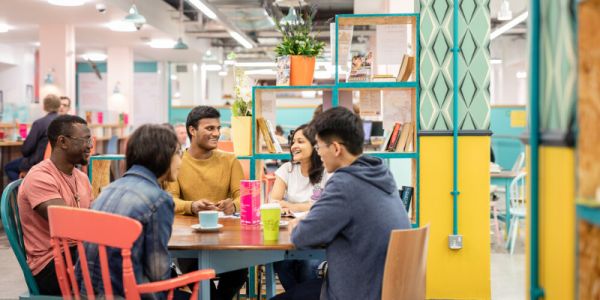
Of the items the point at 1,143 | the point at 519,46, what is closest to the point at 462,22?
the point at 1,143

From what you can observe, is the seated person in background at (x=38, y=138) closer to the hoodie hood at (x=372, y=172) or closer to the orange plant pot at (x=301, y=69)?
the orange plant pot at (x=301, y=69)

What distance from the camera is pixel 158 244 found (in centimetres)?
223

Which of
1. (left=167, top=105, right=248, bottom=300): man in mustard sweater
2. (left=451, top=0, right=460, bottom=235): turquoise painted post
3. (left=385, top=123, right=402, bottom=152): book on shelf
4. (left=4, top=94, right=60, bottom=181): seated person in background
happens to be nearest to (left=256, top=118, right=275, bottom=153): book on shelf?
(left=167, top=105, right=248, bottom=300): man in mustard sweater

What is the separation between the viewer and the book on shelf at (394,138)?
14.3ft

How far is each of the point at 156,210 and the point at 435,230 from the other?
284 cm

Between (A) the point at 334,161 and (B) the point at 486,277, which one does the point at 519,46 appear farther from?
(A) the point at 334,161

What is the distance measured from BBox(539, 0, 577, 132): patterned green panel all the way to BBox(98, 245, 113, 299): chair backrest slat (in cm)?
142

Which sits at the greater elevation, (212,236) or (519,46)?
(519,46)

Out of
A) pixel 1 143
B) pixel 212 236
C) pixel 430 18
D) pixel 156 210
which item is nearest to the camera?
pixel 156 210

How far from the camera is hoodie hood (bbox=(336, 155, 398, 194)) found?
2.42 metres

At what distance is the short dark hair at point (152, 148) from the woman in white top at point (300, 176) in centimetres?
139

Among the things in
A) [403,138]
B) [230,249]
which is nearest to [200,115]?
[230,249]

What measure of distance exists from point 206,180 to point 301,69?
3.29 ft

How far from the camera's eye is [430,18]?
455 cm
